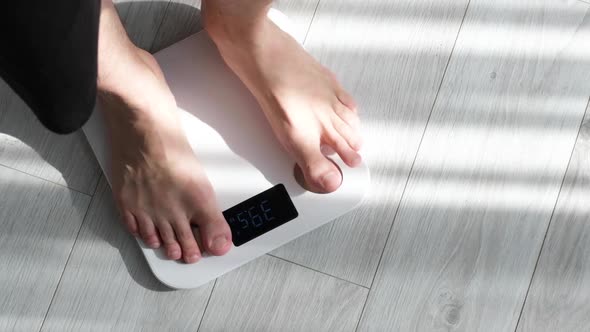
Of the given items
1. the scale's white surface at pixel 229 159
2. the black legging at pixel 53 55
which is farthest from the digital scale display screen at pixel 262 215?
the black legging at pixel 53 55

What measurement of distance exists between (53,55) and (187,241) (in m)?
0.43

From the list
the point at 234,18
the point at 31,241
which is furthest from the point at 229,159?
the point at 31,241

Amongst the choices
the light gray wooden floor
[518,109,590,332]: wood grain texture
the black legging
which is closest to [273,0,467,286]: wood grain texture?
the light gray wooden floor

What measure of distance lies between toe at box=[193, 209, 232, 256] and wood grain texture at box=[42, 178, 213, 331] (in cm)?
6

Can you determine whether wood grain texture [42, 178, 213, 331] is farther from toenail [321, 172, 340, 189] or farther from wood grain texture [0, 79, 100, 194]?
toenail [321, 172, 340, 189]

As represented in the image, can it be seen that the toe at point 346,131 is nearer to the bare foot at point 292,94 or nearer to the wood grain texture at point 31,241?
the bare foot at point 292,94

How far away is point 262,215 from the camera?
0.96 metres

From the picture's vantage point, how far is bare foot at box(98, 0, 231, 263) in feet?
3.06

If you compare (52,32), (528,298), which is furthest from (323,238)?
(52,32)

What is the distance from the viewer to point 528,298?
3.17 feet

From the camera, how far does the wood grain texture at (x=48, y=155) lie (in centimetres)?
101

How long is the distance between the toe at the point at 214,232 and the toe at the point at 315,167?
0.42 ft

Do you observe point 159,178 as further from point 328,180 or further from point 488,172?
point 488,172

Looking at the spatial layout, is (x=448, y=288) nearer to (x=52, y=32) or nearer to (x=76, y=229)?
(x=76, y=229)
